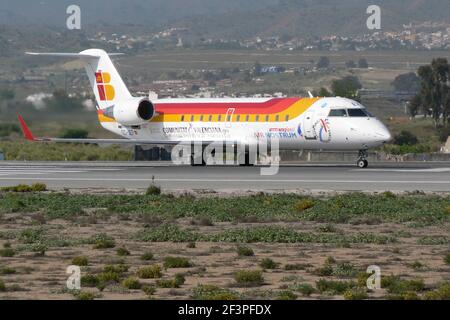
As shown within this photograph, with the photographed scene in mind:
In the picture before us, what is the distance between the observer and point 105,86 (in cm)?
6488

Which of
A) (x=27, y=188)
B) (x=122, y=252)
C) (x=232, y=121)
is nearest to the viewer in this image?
(x=122, y=252)

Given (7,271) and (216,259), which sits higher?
(7,271)

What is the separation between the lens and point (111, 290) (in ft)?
70.4

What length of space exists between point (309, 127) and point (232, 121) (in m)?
4.81

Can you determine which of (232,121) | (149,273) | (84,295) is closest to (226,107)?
(232,121)

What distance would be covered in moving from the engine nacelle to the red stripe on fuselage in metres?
0.75

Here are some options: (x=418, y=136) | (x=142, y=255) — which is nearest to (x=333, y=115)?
(x=142, y=255)

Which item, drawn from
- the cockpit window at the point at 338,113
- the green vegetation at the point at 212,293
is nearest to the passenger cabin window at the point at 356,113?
the cockpit window at the point at 338,113

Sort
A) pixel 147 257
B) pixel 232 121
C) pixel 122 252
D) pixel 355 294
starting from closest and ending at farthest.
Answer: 1. pixel 355 294
2. pixel 147 257
3. pixel 122 252
4. pixel 232 121

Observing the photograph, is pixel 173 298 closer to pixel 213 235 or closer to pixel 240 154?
pixel 213 235

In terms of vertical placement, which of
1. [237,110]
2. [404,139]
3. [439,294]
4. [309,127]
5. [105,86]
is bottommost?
[404,139]

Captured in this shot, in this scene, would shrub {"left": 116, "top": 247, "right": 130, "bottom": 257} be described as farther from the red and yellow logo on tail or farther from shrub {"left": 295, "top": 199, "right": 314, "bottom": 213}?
the red and yellow logo on tail

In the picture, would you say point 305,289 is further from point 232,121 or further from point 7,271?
point 232,121

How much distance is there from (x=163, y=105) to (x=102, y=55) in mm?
4513
